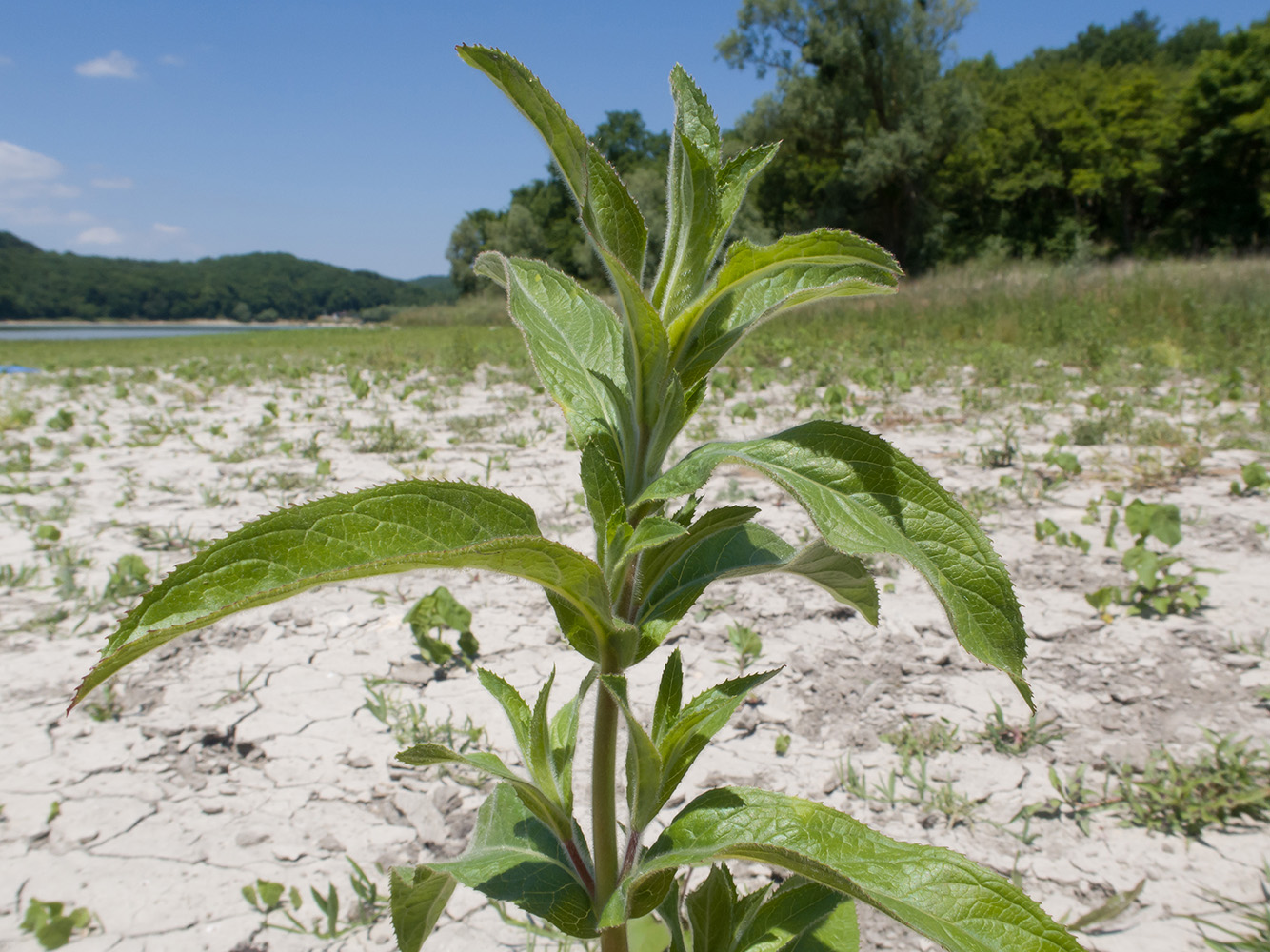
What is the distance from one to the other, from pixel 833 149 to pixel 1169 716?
3163 centimetres

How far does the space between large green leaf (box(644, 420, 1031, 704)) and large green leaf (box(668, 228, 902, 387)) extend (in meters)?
0.14

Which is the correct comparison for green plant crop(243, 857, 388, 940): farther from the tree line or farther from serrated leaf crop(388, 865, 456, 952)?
the tree line

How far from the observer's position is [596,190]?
2.43 feet

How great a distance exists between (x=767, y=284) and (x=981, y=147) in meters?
39.3

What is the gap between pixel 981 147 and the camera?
33594 mm

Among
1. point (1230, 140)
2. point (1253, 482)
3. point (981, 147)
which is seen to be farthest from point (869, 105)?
point (1253, 482)

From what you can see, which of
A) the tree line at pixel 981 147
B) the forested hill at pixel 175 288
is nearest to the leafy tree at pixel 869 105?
the tree line at pixel 981 147

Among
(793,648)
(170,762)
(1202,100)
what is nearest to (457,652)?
(170,762)

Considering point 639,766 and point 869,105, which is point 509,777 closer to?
point 639,766

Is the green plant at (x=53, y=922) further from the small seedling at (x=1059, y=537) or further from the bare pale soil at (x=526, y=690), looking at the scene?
the small seedling at (x=1059, y=537)

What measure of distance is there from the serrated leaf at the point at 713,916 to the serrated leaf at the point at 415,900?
0.35 metres

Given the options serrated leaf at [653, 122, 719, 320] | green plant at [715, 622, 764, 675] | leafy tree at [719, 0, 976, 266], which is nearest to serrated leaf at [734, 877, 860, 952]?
serrated leaf at [653, 122, 719, 320]

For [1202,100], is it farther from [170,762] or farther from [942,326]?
[170,762]

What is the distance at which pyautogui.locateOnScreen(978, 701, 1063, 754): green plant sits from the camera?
1909mm
